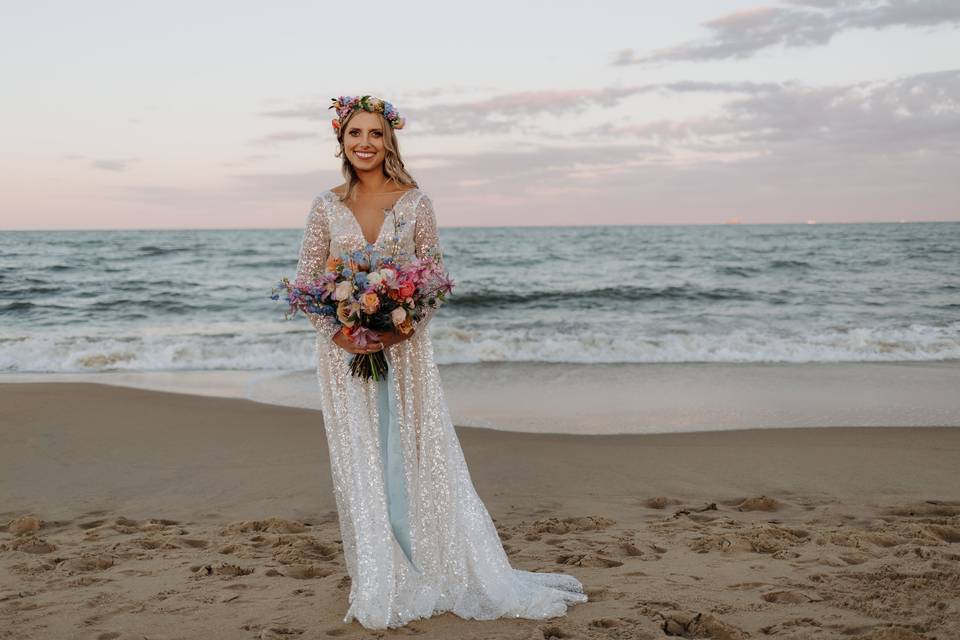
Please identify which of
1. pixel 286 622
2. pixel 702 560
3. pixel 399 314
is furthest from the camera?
pixel 702 560

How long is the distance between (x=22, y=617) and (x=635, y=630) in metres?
2.85

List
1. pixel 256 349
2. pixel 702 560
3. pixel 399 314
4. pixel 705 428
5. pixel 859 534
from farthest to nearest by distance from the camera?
pixel 256 349 → pixel 705 428 → pixel 859 534 → pixel 702 560 → pixel 399 314

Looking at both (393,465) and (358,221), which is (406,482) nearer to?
(393,465)

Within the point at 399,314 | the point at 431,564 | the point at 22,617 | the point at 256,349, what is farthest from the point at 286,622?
the point at 256,349

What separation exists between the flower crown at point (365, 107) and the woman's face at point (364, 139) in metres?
0.04

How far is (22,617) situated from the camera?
386 cm

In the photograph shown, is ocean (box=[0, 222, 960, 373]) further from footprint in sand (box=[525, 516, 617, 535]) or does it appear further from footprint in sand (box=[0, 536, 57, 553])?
footprint in sand (box=[0, 536, 57, 553])

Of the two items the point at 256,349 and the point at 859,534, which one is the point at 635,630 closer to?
the point at 859,534

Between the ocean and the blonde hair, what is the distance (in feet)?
29.9

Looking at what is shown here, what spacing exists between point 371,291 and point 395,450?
84cm

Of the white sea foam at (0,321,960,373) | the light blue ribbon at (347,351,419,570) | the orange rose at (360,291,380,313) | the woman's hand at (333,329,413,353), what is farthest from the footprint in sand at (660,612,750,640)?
the white sea foam at (0,321,960,373)

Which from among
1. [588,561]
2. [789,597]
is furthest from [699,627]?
[588,561]

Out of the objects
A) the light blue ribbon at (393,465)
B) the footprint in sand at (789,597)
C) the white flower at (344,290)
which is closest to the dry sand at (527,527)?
the footprint in sand at (789,597)

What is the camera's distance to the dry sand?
3.77 metres
